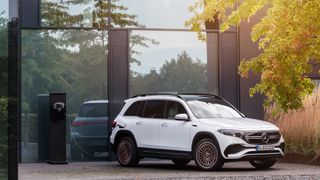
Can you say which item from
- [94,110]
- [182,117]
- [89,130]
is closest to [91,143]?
[89,130]

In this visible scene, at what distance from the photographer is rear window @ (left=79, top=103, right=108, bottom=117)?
64.0 ft

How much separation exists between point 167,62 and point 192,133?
196 inches

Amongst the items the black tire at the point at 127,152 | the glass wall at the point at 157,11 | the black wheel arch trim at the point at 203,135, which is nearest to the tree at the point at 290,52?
the black wheel arch trim at the point at 203,135

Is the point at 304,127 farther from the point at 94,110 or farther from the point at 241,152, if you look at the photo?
the point at 94,110

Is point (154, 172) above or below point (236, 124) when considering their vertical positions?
below

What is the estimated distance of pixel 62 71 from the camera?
64.2ft

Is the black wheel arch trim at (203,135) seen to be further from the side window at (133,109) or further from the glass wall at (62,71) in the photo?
the glass wall at (62,71)

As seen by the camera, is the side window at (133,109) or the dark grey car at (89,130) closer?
the side window at (133,109)

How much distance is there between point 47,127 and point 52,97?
1109 millimetres

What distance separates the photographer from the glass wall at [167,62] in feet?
66.6

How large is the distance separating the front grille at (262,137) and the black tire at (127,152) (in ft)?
9.28

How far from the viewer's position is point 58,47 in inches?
770

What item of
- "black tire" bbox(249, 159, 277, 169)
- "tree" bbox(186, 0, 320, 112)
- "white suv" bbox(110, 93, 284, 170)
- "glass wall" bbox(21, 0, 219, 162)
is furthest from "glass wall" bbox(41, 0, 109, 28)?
Answer: "black tire" bbox(249, 159, 277, 169)

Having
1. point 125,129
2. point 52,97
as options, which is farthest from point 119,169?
point 52,97
